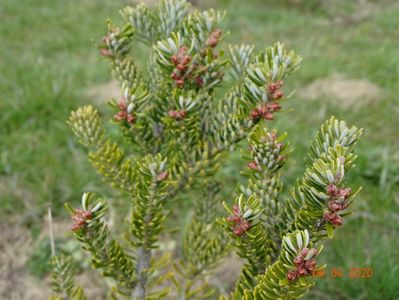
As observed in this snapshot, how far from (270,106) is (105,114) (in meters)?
3.56

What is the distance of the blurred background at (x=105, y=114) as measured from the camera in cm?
329

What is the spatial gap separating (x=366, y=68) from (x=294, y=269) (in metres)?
5.55

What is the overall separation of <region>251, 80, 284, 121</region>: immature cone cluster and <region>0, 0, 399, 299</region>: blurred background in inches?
7.8

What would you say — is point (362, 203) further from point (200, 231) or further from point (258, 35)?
point (258, 35)

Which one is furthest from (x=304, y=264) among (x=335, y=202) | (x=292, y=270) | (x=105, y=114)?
(x=105, y=114)

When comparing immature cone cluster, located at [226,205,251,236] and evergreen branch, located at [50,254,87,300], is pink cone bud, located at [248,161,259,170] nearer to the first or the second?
immature cone cluster, located at [226,205,251,236]

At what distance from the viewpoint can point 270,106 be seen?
5.74 ft

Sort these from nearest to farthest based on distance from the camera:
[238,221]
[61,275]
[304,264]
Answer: [304,264] → [238,221] → [61,275]

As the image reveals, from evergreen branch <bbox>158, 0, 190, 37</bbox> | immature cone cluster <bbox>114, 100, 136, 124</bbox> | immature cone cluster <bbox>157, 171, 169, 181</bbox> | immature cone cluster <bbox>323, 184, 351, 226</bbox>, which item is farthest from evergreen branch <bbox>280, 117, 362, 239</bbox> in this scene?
evergreen branch <bbox>158, 0, 190, 37</bbox>

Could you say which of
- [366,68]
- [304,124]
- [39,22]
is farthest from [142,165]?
[39,22]

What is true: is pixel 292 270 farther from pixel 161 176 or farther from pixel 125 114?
pixel 125 114

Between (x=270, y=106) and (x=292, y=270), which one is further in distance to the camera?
(x=270, y=106)

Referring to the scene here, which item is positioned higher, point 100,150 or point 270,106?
point 270,106

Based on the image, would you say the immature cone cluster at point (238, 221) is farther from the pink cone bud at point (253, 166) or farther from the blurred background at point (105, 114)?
the blurred background at point (105, 114)
